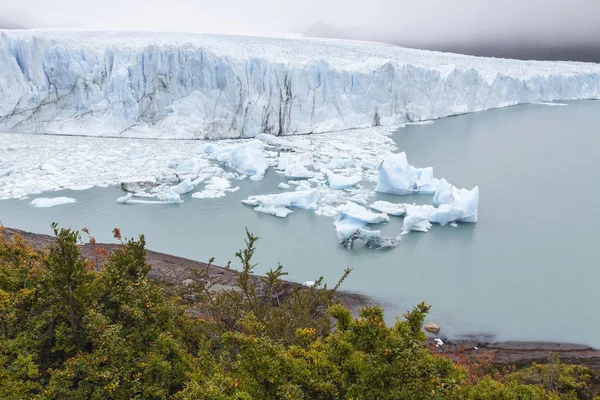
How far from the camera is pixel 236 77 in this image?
20.0 m

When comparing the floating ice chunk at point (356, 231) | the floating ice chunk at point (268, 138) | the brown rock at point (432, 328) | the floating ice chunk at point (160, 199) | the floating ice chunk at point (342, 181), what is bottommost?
the brown rock at point (432, 328)

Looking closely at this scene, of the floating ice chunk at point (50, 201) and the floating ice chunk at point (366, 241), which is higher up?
the floating ice chunk at point (366, 241)

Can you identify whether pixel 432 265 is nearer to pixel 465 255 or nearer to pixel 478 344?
pixel 465 255

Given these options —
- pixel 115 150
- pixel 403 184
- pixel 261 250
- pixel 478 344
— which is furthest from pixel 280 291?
pixel 115 150

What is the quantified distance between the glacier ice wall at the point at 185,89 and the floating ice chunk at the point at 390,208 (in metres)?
10.3

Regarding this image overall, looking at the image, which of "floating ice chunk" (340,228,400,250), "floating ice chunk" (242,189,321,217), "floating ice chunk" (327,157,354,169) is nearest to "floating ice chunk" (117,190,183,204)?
"floating ice chunk" (242,189,321,217)

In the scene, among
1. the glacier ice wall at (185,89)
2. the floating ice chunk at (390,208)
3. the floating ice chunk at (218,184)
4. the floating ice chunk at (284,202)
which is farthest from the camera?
the glacier ice wall at (185,89)

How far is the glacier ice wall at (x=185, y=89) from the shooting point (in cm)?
1881

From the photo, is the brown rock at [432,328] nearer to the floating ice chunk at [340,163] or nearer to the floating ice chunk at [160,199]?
the floating ice chunk at [160,199]

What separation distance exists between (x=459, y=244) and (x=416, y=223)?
1.17 metres

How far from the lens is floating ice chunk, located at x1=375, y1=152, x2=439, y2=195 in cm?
1298

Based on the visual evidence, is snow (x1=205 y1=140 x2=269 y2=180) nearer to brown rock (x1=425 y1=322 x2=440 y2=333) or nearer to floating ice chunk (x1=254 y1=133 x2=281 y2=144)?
floating ice chunk (x1=254 y1=133 x2=281 y2=144)

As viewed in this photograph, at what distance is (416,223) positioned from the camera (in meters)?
10.7

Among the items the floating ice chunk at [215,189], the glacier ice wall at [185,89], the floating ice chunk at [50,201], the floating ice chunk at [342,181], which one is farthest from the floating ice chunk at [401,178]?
the floating ice chunk at [50,201]
